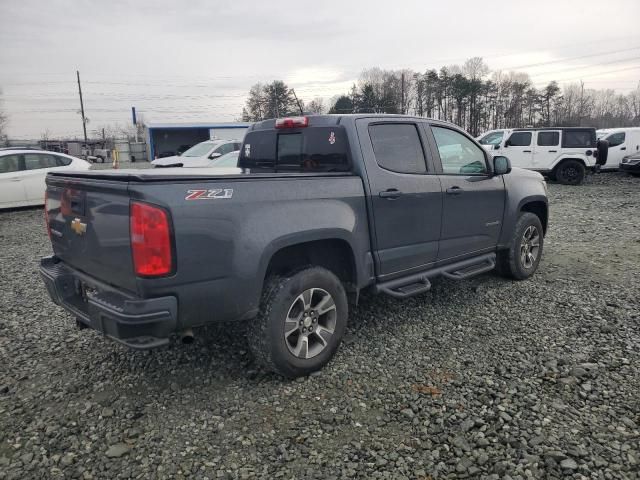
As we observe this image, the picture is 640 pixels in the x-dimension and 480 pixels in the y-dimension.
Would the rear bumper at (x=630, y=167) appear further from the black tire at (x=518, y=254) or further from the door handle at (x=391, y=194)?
the door handle at (x=391, y=194)

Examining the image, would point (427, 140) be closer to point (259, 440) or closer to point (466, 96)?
point (259, 440)

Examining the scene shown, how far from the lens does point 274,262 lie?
11.0 ft

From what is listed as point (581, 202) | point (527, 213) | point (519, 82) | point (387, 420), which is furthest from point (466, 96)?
point (387, 420)

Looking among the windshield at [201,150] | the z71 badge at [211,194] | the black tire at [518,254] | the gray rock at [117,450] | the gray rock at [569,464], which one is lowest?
the gray rock at [569,464]

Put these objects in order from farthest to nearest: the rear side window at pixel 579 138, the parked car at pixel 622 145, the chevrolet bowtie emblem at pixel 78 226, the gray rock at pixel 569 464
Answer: the parked car at pixel 622 145 → the rear side window at pixel 579 138 → the chevrolet bowtie emblem at pixel 78 226 → the gray rock at pixel 569 464

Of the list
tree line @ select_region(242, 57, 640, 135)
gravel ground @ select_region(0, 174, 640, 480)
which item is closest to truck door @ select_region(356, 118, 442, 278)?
gravel ground @ select_region(0, 174, 640, 480)

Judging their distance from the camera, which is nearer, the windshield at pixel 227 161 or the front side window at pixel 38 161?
the front side window at pixel 38 161

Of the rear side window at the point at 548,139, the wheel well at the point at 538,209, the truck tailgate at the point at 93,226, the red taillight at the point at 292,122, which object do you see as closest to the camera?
the truck tailgate at the point at 93,226

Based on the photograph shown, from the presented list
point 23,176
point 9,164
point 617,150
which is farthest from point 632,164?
point 9,164

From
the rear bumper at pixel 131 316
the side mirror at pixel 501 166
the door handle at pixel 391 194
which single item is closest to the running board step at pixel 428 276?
the door handle at pixel 391 194

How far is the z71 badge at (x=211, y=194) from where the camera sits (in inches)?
106

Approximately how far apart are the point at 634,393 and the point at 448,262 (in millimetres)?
1847

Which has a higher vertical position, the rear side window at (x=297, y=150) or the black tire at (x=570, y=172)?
the rear side window at (x=297, y=150)

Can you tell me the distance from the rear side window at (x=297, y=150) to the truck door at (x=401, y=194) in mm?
213
